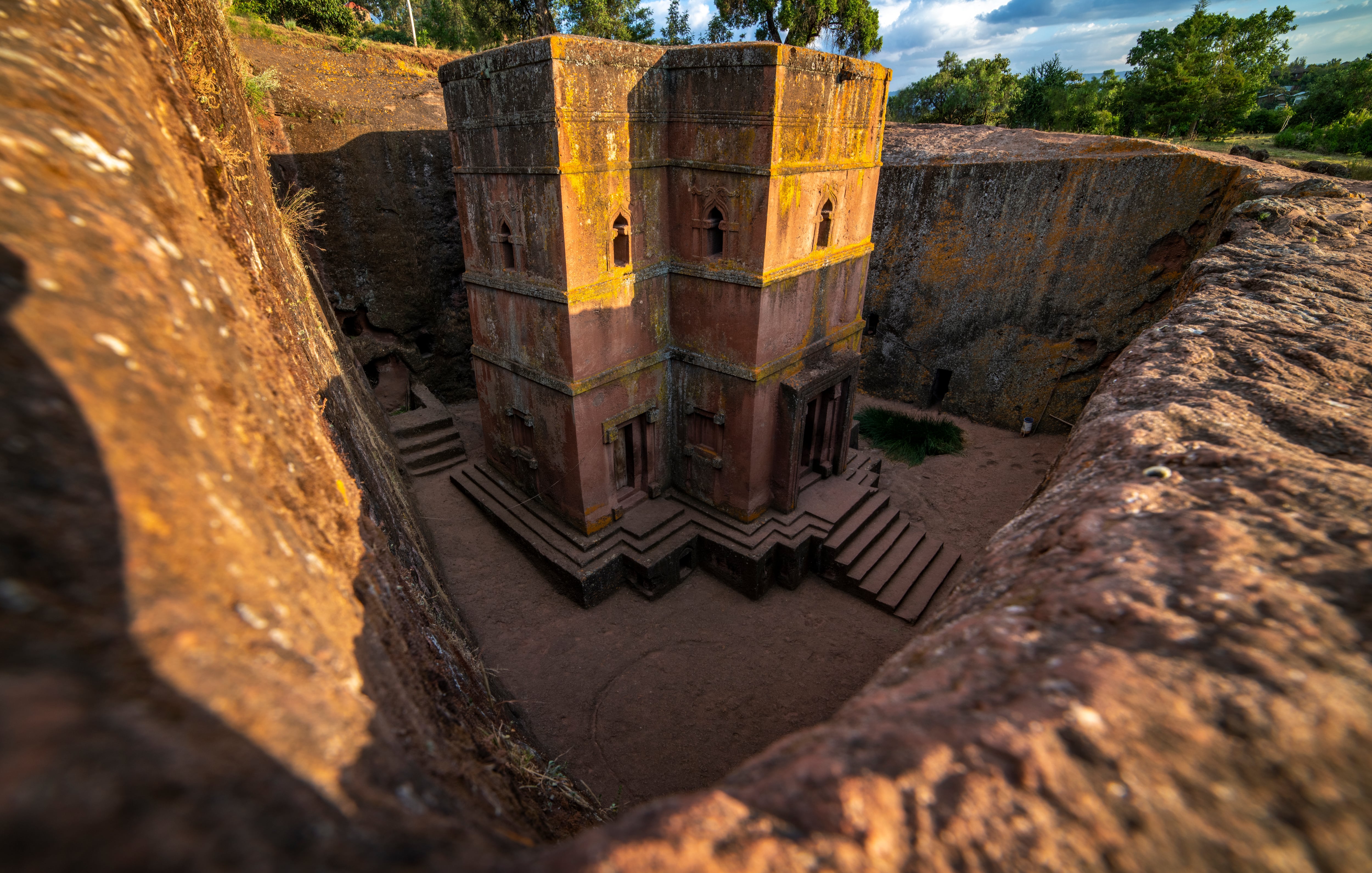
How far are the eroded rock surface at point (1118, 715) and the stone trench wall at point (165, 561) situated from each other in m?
0.69

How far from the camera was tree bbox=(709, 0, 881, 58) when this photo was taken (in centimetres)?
2884

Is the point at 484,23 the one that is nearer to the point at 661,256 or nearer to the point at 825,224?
the point at 661,256

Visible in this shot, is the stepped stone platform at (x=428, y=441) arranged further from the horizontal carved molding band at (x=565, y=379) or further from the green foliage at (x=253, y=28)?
the green foliage at (x=253, y=28)

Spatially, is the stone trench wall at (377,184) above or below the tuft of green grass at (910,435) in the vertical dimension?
above

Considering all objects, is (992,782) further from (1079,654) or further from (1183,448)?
(1183,448)

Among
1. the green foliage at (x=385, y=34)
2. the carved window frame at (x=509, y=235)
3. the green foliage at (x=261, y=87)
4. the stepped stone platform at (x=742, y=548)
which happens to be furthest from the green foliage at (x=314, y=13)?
the stepped stone platform at (x=742, y=548)

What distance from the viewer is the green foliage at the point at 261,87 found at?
986 cm

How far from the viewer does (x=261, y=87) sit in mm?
10477

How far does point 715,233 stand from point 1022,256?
899 centimetres

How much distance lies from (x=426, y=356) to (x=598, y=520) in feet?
24.5

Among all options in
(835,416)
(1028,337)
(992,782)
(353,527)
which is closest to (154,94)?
(353,527)

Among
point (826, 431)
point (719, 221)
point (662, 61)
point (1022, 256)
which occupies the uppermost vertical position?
point (662, 61)

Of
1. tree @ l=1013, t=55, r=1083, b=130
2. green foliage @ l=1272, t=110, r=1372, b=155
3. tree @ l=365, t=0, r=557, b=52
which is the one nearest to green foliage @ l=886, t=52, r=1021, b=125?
tree @ l=1013, t=55, r=1083, b=130

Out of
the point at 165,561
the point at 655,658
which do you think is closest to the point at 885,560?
the point at 655,658
